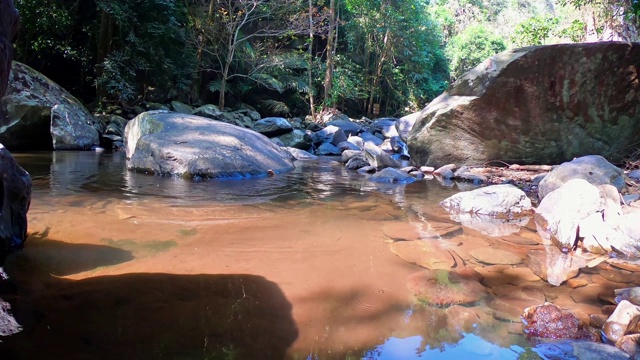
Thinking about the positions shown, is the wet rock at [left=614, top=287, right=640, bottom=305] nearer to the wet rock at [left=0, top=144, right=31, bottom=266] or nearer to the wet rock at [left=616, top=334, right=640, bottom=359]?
the wet rock at [left=616, top=334, right=640, bottom=359]

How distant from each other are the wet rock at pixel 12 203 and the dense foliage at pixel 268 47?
3.21 meters

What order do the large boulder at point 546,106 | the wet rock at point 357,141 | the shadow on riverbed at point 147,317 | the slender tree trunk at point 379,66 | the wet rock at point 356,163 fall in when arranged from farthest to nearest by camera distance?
the slender tree trunk at point 379,66
the wet rock at point 357,141
the wet rock at point 356,163
the large boulder at point 546,106
the shadow on riverbed at point 147,317

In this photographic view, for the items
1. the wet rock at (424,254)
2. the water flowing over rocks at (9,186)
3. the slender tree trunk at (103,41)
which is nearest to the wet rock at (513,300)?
the wet rock at (424,254)

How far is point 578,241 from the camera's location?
258 centimetres

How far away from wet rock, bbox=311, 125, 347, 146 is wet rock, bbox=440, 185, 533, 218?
582 cm

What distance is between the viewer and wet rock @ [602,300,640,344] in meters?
1.44

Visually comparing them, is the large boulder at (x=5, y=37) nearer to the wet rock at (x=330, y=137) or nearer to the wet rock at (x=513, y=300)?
the wet rock at (x=513, y=300)

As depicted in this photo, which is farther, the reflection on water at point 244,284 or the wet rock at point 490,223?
the wet rock at point 490,223

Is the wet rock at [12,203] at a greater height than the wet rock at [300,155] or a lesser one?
greater

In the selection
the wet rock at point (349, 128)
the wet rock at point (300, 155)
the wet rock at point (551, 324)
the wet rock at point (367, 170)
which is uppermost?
the wet rock at point (349, 128)

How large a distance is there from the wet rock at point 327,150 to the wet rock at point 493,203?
5192 millimetres

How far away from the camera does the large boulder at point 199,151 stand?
468 cm

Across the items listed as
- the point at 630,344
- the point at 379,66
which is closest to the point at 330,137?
the point at 630,344

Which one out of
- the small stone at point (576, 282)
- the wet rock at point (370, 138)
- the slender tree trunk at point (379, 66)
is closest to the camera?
the small stone at point (576, 282)
